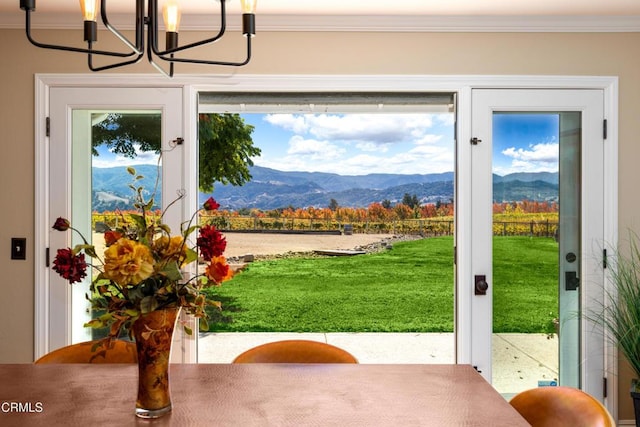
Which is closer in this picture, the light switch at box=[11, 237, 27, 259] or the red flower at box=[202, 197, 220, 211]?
the red flower at box=[202, 197, 220, 211]

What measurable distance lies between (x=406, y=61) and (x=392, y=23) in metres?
0.22

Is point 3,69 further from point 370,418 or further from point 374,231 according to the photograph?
point 374,231

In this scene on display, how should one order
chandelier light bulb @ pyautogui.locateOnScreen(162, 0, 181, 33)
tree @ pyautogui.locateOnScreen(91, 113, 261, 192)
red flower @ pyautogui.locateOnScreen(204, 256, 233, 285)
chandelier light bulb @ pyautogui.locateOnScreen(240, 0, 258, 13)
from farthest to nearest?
tree @ pyautogui.locateOnScreen(91, 113, 261, 192) < chandelier light bulb @ pyautogui.locateOnScreen(162, 0, 181, 33) < chandelier light bulb @ pyautogui.locateOnScreen(240, 0, 258, 13) < red flower @ pyautogui.locateOnScreen(204, 256, 233, 285)

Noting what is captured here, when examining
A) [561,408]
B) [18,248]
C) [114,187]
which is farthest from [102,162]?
[561,408]

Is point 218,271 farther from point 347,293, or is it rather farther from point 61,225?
point 347,293

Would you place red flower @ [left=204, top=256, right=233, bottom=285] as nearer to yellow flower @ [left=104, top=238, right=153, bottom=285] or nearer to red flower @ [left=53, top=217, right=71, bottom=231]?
yellow flower @ [left=104, top=238, right=153, bottom=285]

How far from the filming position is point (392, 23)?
3045 millimetres

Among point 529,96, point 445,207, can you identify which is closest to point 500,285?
point 529,96

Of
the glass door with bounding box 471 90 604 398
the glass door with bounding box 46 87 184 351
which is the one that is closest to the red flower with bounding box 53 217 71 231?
the glass door with bounding box 46 87 184 351

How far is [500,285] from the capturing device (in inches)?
122

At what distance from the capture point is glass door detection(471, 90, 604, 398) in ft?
10.0

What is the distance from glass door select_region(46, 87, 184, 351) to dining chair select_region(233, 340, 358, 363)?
120 cm

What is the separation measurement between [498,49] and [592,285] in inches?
54.9

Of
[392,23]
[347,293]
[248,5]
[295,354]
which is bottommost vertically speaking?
[347,293]
